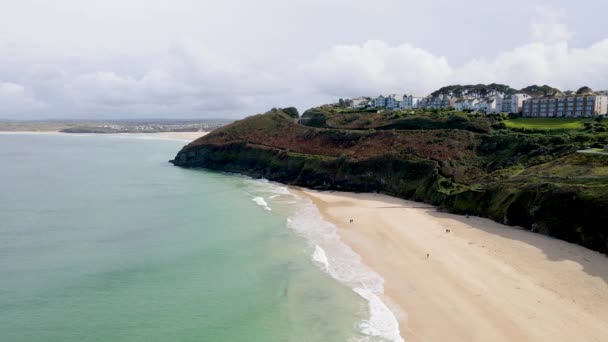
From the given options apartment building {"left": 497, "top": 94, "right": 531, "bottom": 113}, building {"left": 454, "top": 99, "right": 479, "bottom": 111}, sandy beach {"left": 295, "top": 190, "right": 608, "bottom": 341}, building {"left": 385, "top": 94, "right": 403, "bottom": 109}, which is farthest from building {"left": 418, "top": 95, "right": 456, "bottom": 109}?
sandy beach {"left": 295, "top": 190, "right": 608, "bottom": 341}

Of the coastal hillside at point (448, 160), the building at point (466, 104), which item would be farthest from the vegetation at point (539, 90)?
the coastal hillside at point (448, 160)

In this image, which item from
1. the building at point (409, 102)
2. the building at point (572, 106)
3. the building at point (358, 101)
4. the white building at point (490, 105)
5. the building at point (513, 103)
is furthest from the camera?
the building at point (358, 101)

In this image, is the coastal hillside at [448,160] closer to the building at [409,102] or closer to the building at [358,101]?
the building at [409,102]

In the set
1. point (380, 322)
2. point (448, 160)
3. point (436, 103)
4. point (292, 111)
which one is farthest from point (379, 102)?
point (380, 322)

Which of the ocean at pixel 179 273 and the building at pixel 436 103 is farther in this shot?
the building at pixel 436 103

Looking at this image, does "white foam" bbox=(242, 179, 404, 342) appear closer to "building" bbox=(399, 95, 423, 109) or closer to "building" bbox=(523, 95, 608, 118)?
"building" bbox=(523, 95, 608, 118)

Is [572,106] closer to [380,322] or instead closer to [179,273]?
[380,322]

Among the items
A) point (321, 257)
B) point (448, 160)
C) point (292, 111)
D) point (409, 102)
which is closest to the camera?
point (321, 257)
